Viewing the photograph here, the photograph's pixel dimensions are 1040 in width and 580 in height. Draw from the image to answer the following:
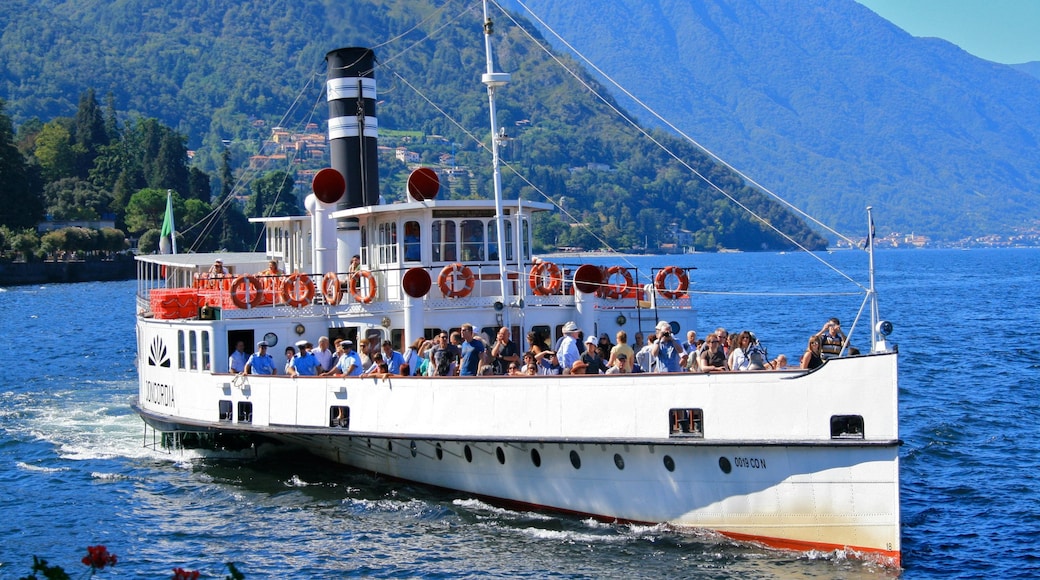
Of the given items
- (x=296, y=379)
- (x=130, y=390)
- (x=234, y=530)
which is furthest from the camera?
(x=130, y=390)

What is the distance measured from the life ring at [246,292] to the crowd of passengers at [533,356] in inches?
30.7

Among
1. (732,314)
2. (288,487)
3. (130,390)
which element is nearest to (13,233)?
(732,314)

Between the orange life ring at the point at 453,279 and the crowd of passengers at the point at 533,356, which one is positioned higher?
the orange life ring at the point at 453,279

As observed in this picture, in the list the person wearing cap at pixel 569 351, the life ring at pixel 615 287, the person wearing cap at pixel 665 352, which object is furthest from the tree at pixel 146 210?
the person wearing cap at pixel 665 352

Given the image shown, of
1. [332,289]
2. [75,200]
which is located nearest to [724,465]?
[332,289]

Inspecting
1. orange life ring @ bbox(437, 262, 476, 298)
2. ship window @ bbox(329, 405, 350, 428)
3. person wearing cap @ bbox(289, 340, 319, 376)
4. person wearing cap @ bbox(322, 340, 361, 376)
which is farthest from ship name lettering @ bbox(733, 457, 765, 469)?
person wearing cap @ bbox(289, 340, 319, 376)

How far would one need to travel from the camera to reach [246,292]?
75.2 ft

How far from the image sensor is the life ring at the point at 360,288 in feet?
72.9

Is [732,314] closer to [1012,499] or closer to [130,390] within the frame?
[130,390]

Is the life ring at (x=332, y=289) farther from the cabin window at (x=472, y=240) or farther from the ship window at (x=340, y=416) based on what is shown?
the cabin window at (x=472, y=240)

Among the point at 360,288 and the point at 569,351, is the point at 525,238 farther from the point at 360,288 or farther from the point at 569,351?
the point at 569,351

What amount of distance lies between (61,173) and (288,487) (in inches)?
5616

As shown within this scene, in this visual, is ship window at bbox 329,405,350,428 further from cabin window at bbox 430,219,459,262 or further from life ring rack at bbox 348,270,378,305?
cabin window at bbox 430,219,459,262

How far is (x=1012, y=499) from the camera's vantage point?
21906mm
